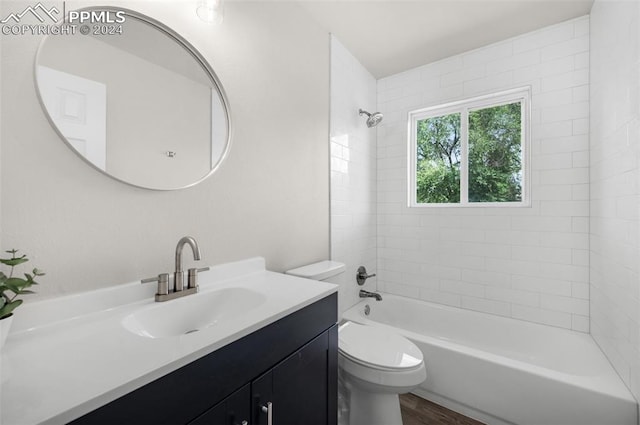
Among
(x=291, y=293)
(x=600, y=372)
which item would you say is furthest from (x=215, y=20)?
(x=600, y=372)

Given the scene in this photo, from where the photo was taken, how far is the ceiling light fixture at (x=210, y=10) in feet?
3.74

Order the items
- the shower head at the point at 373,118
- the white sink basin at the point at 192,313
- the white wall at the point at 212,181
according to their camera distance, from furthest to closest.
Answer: the shower head at the point at 373,118 < the white sink basin at the point at 192,313 < the white wall at the point at 212,181

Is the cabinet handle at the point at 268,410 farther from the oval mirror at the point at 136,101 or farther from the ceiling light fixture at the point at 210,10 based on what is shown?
the ceiling light fixture at the point at 210,10

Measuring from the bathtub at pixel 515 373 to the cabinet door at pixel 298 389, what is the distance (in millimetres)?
938

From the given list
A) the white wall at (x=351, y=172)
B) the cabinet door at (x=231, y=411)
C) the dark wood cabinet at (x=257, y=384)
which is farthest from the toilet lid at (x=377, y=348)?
the cabinet door at (x=231, y=411)

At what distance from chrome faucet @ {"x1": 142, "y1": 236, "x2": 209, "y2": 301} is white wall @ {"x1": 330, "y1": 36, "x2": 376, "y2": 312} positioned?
1146 mm

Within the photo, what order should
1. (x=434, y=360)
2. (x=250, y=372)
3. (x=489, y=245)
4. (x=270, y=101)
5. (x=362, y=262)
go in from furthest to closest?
(x=362, y=262)
(x=489, y=245)
(x=434, y=360)
(x=270, y=101)
(x=250, y=372)

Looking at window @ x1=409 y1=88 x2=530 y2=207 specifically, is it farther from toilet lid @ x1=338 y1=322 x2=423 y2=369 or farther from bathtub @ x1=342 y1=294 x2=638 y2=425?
toilet lid @ x1=338 y1=322 x2=423 y2=369

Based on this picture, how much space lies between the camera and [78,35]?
0.89 meters

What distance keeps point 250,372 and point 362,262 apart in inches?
71.7

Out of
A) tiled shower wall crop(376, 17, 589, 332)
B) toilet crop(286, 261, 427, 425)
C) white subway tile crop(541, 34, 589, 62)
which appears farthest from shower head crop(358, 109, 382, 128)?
toilet crop(286, 261, 427, 425)

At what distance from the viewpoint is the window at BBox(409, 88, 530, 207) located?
224 cm

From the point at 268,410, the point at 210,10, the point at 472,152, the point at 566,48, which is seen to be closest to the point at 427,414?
the point at 268,410

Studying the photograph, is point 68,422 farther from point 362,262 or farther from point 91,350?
point 362,262
